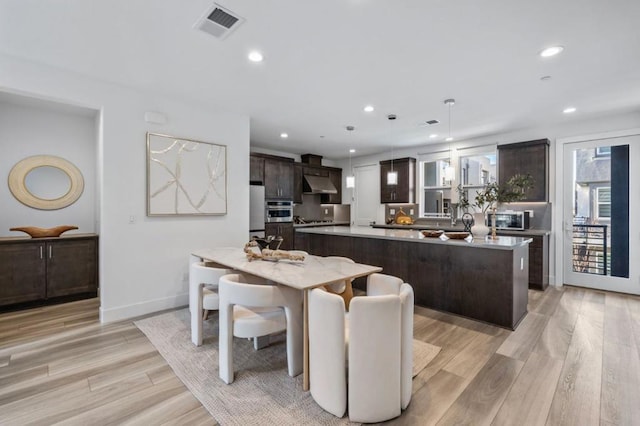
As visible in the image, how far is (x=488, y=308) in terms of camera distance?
331cm

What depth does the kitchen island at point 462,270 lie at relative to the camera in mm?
3195

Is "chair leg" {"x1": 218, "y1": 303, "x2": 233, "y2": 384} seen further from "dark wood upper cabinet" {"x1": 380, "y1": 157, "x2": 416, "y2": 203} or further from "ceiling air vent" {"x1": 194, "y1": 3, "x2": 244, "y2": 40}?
"dark wood upper cabinet" {"x1": 380, "y1": 157, "x2": 416, "y2": 203}

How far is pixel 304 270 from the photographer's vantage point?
2430 mm

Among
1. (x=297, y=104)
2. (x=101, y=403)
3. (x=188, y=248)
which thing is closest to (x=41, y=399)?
(x=101, y=403)

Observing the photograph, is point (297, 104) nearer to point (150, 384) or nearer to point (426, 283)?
point (426, 283)

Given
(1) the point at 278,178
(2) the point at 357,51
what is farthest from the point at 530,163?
(1) the point at 278,178

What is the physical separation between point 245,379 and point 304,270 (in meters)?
0.92

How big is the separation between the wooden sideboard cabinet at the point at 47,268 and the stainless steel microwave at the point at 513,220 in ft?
20.3

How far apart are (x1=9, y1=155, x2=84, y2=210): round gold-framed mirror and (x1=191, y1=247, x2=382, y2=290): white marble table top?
268 centimetres

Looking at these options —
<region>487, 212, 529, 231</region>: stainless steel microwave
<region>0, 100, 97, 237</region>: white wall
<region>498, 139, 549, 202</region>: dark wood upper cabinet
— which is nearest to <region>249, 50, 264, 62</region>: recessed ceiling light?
<region>0, 100, 97, 237</region>: white wall

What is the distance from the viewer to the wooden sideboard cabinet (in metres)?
3.54

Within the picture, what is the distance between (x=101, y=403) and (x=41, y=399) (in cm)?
43

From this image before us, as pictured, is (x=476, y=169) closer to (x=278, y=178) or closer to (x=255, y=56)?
(x=278, y=178)

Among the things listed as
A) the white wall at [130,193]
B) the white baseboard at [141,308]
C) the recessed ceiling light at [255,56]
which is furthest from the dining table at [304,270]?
the recessed ceiling light at [255,56]
